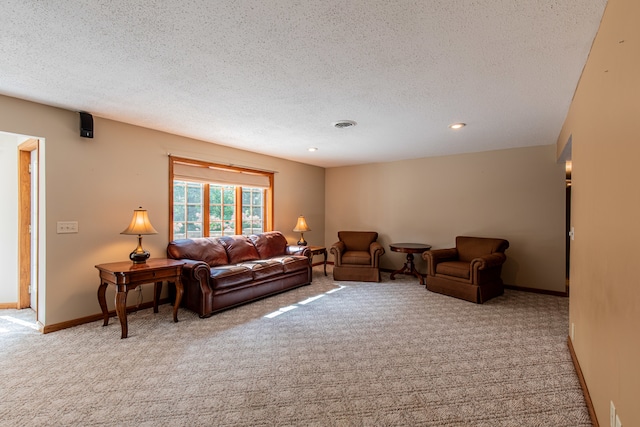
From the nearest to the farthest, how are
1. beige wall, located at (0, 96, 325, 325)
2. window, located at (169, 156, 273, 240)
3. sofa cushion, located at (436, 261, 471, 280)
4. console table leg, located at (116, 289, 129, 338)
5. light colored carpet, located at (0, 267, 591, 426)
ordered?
light colored carpet, located at (0, 267, 591, 426) → console table leg, located at (116, 289, 129, 338) → beige wall, located at (0, 96, 325, 325) → sofa cushion, located at (436, 261, 471, 280) → window, located at (169, 156, 273, 240)

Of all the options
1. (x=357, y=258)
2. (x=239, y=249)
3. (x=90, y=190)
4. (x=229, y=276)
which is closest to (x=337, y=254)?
(x=357, y=258)

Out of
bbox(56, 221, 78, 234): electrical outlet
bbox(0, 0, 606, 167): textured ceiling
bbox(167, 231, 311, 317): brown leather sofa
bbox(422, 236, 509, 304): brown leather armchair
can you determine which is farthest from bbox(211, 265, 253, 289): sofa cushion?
bbox(422, 236, 509, 304): brown leather armchair

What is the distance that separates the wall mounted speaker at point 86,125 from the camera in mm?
3186

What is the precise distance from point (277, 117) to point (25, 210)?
3.30 meters

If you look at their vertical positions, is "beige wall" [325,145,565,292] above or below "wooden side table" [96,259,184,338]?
above

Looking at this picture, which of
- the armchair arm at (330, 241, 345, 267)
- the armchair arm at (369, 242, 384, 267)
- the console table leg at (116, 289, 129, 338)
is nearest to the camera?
the console table leg at (116, 289, 129, 338)

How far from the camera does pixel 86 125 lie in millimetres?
3209

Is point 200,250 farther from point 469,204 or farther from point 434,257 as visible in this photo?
point 469,204

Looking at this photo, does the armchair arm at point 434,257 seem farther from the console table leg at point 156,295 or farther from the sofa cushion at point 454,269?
the console table leg at point 156,295

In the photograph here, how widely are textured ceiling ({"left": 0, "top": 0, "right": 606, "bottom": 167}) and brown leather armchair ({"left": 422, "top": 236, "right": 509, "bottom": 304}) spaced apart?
180 centimetres

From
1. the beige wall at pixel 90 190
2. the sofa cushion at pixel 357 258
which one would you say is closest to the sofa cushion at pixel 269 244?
the sofa cushion at pixel 357 258

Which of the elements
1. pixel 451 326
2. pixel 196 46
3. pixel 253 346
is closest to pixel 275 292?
pixel 253 346

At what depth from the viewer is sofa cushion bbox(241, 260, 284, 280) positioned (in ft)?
13.3

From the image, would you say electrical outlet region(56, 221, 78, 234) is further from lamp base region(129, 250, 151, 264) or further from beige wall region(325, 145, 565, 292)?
beige wall region(325, 145, 565, 292)
